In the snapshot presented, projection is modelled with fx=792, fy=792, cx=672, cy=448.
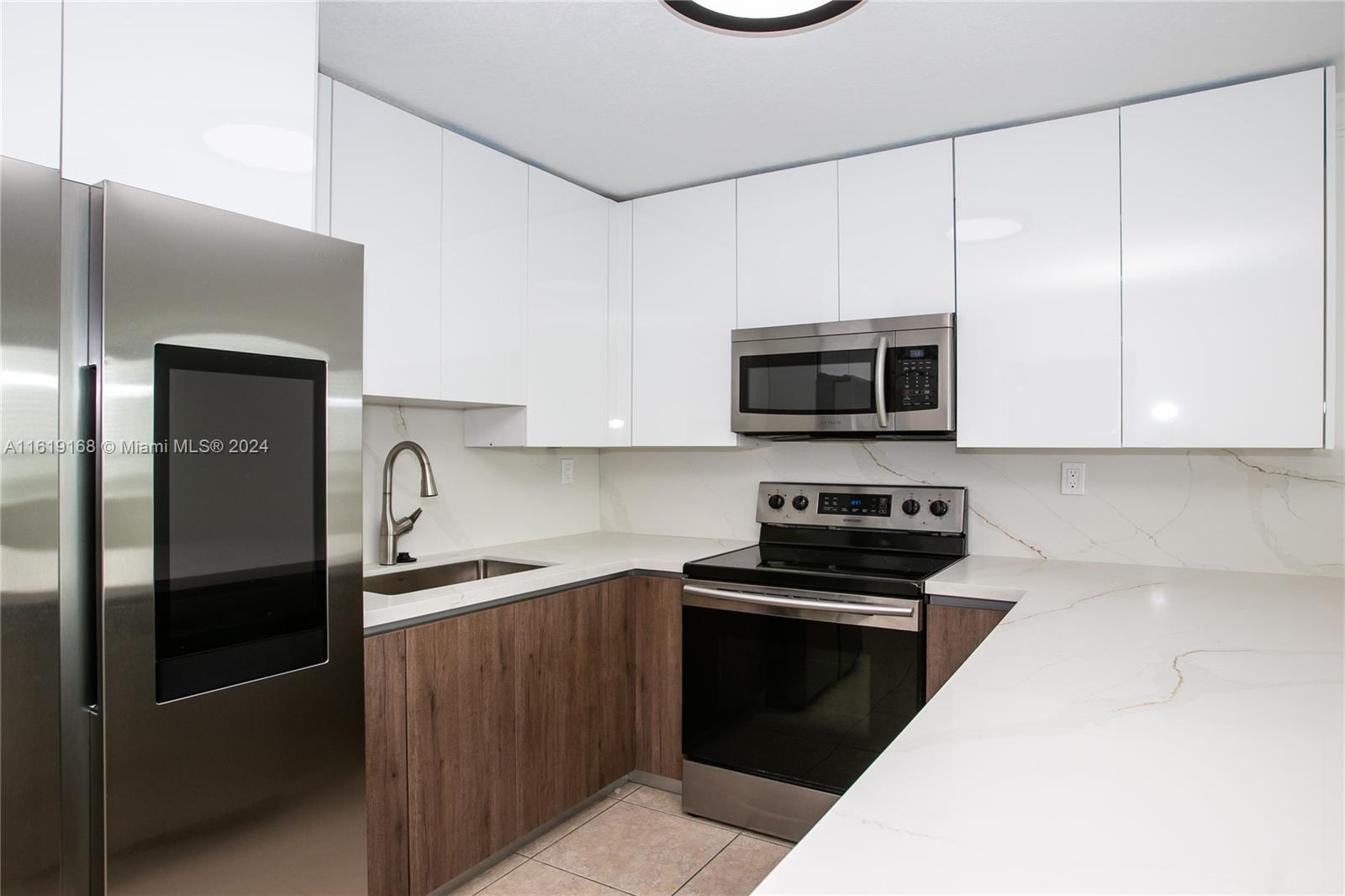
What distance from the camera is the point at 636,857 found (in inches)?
93.7

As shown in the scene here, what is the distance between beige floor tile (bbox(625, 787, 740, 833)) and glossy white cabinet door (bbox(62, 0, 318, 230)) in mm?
2112

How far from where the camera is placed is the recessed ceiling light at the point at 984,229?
2.38m

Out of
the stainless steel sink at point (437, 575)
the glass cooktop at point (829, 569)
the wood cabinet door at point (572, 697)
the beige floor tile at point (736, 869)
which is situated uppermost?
the glass cooktop at point (829, 569)

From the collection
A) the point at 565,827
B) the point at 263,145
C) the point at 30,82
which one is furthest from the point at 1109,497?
the point at 30,82

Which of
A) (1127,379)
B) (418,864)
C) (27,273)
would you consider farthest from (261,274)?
(1127,379)

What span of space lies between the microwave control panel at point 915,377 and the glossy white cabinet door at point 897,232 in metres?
0.13

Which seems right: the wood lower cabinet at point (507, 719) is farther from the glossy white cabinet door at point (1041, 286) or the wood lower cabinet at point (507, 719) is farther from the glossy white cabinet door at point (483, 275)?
the glossy white cabinet door at point (1041, 286)

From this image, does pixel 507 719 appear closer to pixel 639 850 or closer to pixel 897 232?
pixel 639 850

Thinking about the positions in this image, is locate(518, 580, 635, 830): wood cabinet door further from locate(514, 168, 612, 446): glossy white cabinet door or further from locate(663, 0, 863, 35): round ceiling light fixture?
locate(663, 0, 863, 35): round ceiling light fixture

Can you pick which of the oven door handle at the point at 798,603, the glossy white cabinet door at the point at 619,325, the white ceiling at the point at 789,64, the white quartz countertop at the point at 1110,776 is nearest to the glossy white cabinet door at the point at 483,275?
the white ceiling at the point at 789,64

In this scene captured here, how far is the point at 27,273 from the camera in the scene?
1104 mm

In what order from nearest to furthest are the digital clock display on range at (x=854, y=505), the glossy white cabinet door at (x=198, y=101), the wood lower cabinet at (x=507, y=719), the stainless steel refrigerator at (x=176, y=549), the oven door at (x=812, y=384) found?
1. the stainless steel refrigerator at (x=176, y=549)
2. the glossy white cabinet door at (x=198, y=101)
3. the wood lower cabinet at (x=507, y=719)
4. the oven door at (x=812, y=384)
5. the digital clock display on range at (x=854, y=505)

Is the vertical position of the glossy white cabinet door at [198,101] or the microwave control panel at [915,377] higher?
the glossy white cabinet door at [198,101]

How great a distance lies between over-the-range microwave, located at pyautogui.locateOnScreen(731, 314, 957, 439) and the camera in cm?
247
